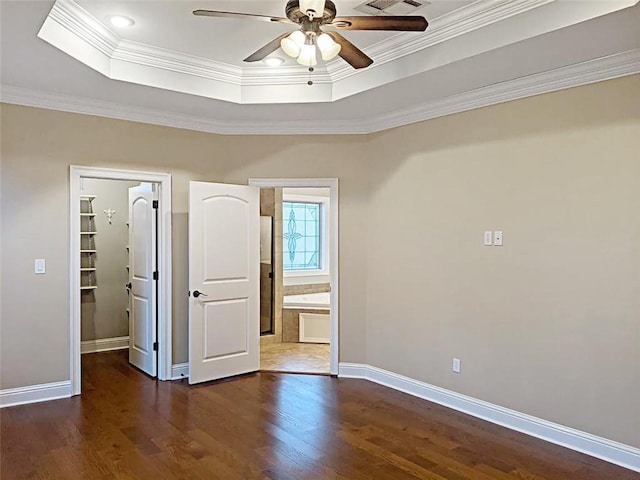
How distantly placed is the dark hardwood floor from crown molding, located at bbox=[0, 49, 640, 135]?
2545 millimetres

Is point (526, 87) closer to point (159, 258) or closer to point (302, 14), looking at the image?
point (302, 14)

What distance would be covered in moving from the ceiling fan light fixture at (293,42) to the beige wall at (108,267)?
4.25m

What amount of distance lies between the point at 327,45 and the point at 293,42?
185mm

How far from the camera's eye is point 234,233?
518 centimetres

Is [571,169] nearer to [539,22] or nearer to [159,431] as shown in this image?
[539,22]

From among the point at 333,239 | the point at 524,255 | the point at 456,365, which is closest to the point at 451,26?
the point at 524,255

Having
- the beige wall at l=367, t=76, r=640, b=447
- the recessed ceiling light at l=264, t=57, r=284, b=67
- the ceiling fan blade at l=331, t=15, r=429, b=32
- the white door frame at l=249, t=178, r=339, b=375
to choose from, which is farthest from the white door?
the ceiling fan blade at l=331, t=15, r=429, b=32

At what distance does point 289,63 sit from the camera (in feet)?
14.3

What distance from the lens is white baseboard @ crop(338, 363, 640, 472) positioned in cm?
330

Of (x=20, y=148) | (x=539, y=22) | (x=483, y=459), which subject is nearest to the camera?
(x=539, y=22)

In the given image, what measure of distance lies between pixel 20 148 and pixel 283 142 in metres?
2.39

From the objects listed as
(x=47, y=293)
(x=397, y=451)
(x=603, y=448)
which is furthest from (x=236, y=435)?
(x=603, y=448)

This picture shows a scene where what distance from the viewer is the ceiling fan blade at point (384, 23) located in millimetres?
2584

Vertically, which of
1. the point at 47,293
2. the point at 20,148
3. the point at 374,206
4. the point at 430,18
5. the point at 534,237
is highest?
the point at 430,18
